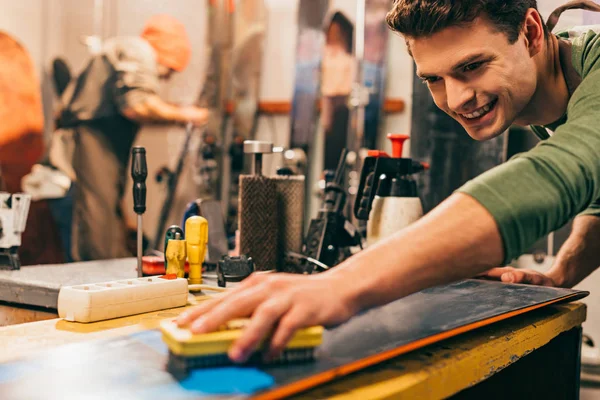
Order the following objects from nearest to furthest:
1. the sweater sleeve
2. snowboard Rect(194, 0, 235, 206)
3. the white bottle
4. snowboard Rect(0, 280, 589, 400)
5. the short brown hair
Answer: snowboard Rect(0, 280, 589, 400) < the sweater sleeve < the short brown hair < the white bottle < snowboard Rect(194, 0, 235, 206)

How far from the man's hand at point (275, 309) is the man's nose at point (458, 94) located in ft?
1.99

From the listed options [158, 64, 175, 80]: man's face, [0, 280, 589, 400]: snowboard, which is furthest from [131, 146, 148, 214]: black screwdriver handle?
[158, 64, 175, 80]: man's face

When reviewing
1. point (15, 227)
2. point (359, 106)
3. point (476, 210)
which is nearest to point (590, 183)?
point (476, 210)

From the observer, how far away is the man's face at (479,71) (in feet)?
3.29

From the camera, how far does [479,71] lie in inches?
40.7

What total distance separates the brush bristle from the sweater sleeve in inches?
10.2

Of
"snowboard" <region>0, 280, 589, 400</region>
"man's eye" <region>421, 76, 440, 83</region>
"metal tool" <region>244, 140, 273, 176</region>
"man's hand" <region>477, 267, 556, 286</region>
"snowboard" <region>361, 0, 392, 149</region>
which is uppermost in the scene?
"snowboard" <region>361, 0, 392, 149</region>

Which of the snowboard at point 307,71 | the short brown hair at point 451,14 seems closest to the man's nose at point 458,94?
the short brown hair at point 451,14

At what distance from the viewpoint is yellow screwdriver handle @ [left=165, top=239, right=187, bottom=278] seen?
108cm

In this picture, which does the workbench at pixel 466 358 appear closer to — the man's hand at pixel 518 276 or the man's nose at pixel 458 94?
the man's hand at pixel 518 276

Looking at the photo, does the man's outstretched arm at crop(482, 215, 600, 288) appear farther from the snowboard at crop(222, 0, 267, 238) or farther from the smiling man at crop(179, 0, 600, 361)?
the snowboard at crop(222, 0, 267, 238)

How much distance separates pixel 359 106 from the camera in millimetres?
2977

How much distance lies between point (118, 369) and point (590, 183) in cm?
58

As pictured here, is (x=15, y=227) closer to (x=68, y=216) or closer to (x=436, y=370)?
(x=436, y=370)
